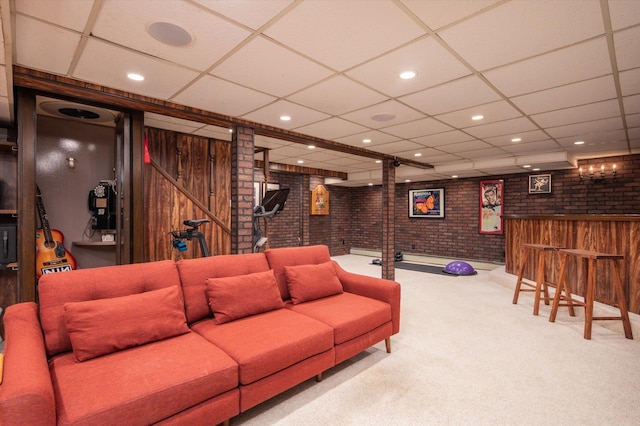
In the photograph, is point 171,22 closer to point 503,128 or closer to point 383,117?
→ point 383,117

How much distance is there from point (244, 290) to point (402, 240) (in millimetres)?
7627

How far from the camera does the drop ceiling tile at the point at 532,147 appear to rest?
16.7 ft

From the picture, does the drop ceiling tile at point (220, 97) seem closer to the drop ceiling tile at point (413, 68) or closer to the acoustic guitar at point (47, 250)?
the drop ceiling tile at point (413, 68)

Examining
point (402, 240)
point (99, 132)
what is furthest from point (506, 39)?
point (402, 240)

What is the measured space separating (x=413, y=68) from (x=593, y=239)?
356cm

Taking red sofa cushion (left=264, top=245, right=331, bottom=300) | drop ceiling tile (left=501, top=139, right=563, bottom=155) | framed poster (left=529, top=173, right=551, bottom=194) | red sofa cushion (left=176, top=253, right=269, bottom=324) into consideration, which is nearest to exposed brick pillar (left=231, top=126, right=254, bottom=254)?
red sofa cushion (left=264, top=245, right=331, bottom=300)

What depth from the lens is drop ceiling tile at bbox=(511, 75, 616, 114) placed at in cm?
280

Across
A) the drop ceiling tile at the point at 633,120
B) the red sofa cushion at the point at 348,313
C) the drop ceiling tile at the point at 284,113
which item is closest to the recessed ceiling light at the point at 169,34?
the drop ceiling tile at the point at 284,113

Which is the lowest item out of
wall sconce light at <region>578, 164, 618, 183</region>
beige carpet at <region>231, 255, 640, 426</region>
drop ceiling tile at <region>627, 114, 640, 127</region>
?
beige carpet at <region>231, 255, 640, 426</region>

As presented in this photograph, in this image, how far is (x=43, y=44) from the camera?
211cm

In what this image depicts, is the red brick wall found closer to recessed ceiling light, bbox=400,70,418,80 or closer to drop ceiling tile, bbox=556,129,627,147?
drop ceiling tile, bbox=556,129,627,147

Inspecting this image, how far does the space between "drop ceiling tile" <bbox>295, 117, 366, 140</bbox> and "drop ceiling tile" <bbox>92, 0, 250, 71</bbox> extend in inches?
75.0

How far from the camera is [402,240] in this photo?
9.41 meters

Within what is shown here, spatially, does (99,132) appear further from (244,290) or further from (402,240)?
(402,240)
